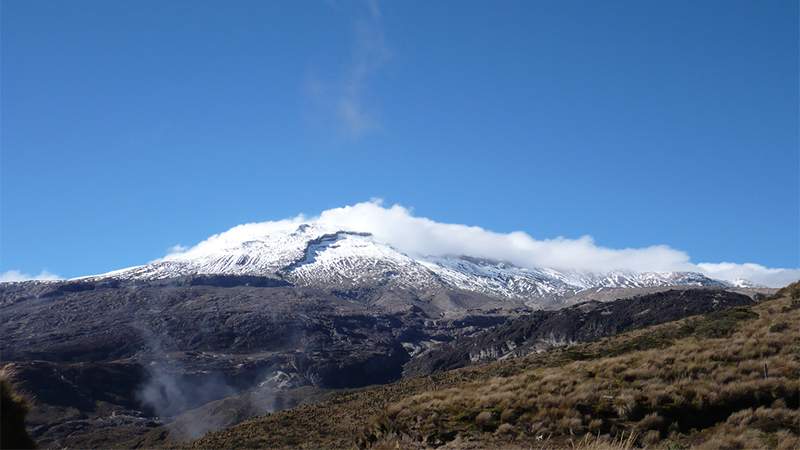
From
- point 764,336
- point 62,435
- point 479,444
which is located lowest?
point 62,435

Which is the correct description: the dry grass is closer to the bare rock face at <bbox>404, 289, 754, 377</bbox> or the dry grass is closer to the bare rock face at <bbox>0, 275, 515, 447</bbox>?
the bare rock face at <bbox>0, 275, 515, 447</bbox>

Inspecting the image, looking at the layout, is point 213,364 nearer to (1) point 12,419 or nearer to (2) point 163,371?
(2) point 163,371

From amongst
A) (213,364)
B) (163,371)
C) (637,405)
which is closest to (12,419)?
(637,405)

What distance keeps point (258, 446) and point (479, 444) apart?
1601 cm

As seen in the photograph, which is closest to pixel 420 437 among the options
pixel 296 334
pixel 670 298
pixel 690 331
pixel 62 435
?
pixel 690 331

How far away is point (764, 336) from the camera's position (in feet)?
70.4

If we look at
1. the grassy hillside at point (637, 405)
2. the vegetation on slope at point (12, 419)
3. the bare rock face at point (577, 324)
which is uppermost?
the bare rock face at point (577, 324)

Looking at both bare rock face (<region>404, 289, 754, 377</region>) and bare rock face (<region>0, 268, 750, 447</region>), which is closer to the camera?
bare rock face (<region>0, 268, 750, 447</region>)

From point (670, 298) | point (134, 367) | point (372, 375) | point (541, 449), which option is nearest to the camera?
point (541, 449)

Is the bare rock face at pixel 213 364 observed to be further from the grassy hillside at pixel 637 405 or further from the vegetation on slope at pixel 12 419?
the vegetation on slope at pixel 12 419

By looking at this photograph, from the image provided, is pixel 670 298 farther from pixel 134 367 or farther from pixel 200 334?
pixel 200 334

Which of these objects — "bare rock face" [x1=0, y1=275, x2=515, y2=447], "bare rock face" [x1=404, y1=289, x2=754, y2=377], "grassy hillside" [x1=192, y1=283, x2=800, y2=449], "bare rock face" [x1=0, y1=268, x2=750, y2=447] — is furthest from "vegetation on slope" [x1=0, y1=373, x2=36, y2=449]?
"bare rock face" [x1=404, y1=289, x2=754, y2=377]

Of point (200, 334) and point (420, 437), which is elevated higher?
point (200, 334)

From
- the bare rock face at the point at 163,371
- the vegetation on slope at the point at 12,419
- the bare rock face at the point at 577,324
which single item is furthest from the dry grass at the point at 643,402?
the bare rock face at the point at 577,324
